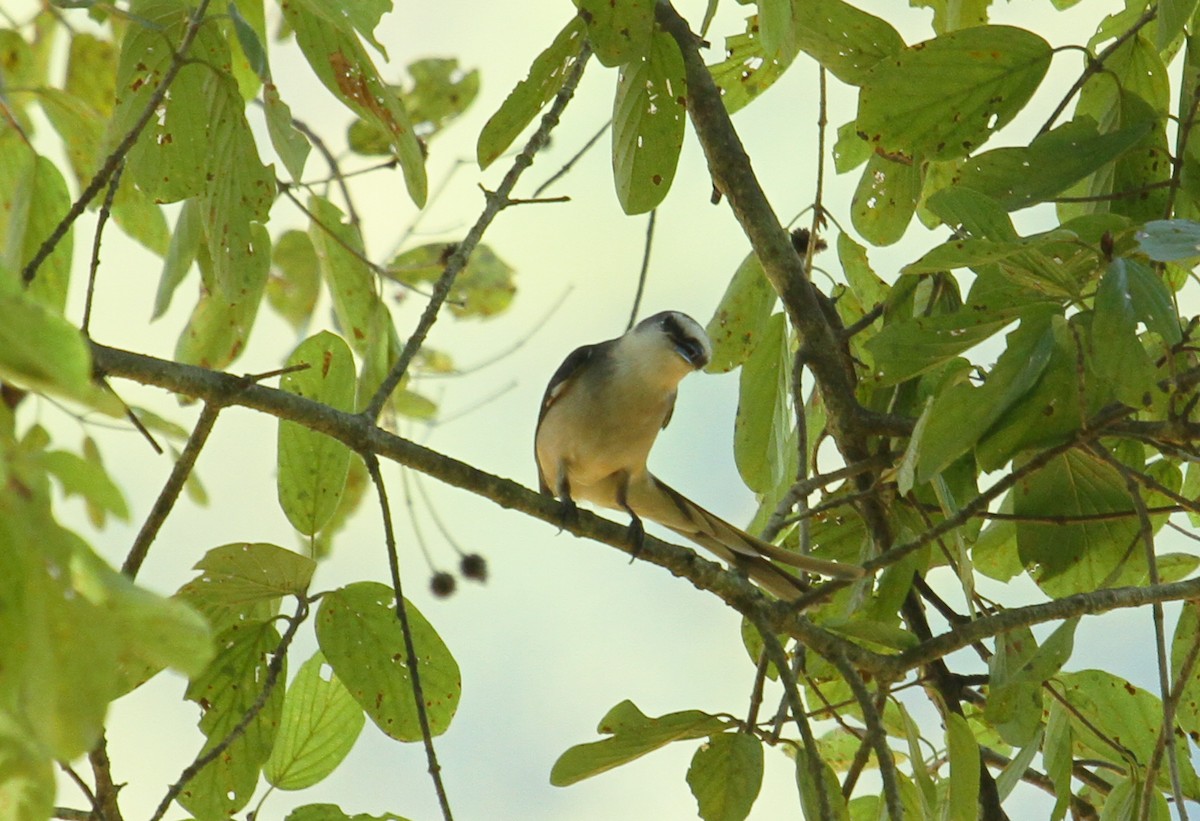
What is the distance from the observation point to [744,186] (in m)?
3.17

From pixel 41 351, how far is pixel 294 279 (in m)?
2.68

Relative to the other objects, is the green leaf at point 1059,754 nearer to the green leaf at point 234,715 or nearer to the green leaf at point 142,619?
the green leaf at point 234,715

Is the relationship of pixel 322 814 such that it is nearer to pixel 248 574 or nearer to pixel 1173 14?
pixel 248 574

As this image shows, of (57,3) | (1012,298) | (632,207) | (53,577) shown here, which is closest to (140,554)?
(57,3)

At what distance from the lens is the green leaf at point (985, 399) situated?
6.26ft

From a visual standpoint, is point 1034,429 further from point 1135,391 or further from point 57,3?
point 57,3

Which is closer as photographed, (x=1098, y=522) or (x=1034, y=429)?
(x=1034, y=429)

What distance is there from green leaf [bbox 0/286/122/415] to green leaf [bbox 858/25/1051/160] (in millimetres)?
1871

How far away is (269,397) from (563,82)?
80 centimetres

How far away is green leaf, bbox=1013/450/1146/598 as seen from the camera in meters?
2.52

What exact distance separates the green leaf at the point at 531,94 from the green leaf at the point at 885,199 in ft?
3.79

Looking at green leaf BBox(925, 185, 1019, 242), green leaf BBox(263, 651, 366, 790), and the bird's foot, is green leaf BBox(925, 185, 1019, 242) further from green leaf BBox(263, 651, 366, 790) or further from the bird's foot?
green leaf BBox(263, 651, 366, 790)

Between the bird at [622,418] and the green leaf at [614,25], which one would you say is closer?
the green leaf at [614,25]

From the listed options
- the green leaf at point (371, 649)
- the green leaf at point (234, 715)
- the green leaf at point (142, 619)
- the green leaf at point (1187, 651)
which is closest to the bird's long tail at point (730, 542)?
the green leaf at point (1187, 651)
